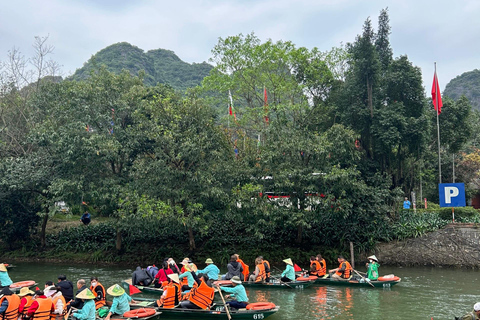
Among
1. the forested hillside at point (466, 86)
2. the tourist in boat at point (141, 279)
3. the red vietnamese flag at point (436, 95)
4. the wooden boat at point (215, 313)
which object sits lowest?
the wooden boat at point (215, 313)

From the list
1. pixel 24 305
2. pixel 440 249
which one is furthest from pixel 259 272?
pixel 440 249

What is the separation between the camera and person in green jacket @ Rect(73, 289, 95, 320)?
10.6 metres

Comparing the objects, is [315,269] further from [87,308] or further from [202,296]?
[87,308]

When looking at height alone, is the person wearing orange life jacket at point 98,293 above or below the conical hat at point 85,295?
below

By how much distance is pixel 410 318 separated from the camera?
1294cm

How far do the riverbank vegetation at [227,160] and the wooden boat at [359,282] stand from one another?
3.74 m

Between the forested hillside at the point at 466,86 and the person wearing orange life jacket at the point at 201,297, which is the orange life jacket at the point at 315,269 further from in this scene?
the forested hillside at the point at 466,86

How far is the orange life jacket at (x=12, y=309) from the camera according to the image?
34.7 ft

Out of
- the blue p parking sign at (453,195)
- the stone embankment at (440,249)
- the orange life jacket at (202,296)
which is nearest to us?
the orange life jacket at (202,296)

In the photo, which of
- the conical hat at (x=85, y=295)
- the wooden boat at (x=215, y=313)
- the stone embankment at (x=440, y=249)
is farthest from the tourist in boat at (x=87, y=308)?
the stone embankment at (x=440, y=249)

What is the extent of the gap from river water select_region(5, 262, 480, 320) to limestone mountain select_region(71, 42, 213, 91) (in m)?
54.9

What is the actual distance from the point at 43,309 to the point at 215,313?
15.1ft

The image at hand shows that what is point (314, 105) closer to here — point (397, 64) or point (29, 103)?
point (397, 64)

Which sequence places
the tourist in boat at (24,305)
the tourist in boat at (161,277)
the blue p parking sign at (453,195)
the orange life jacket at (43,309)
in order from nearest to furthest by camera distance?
the orange life jacket at (43,309)
the tourist in boat at (24,305)
the tourist in boat at (161,277)
the blue p parking sign at (453,195)
